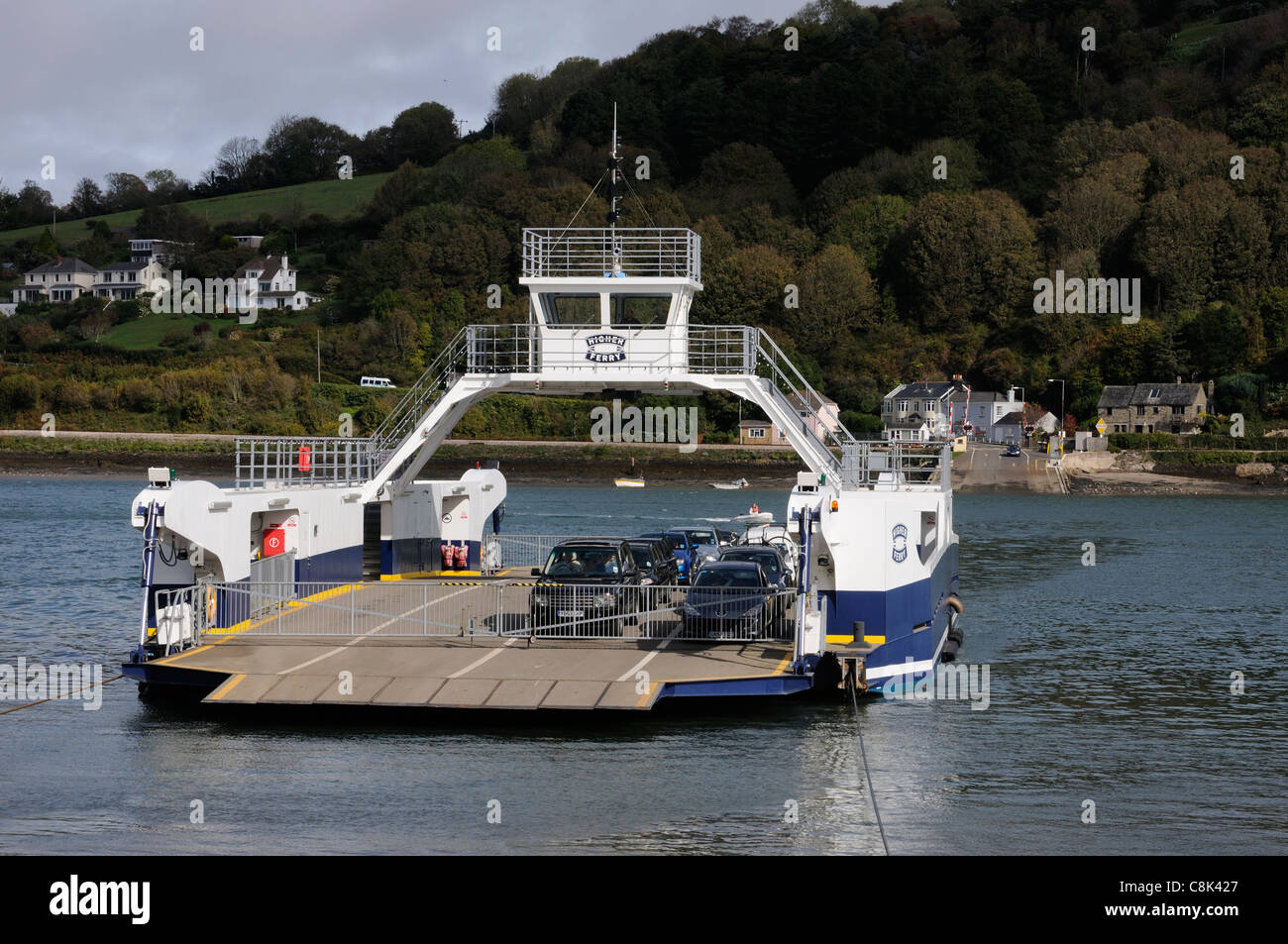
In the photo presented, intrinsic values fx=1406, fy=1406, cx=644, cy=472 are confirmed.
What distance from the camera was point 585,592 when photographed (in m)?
23.5

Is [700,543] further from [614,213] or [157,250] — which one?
[157,250]

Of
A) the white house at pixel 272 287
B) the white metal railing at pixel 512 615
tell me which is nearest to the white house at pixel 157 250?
the white house at pixel 272 287

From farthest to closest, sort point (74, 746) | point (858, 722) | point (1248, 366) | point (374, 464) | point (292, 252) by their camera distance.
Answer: point (292, 252), point (1248, 366), point (374, 464), point (858, 722), point (74, 746)

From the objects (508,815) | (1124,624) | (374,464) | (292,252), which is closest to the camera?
(508,815)

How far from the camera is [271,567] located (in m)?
24.6

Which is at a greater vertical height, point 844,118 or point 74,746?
point 844,118

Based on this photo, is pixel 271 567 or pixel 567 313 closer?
pixel 271 567

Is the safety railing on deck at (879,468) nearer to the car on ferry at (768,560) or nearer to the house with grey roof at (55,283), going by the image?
the car on ferry at (768,560)

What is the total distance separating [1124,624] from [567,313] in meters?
18.2

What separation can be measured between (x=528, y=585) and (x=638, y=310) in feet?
19.3

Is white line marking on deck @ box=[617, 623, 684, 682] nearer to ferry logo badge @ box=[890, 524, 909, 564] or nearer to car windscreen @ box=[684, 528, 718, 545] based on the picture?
ferry logo badge @ box=[890, 524, 909, 564]

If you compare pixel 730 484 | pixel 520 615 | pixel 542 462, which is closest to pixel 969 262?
pixel 730 484

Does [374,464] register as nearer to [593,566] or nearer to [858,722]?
[593,566]

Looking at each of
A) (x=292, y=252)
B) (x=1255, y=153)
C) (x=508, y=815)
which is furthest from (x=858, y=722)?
(x=292, y=252)
